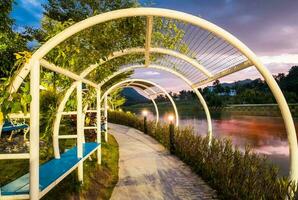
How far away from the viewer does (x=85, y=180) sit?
6559 mm

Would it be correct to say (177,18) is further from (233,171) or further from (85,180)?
(85,180)

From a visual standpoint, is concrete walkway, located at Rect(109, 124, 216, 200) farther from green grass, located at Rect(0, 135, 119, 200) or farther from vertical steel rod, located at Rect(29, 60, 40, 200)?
vertical steel rod, located at Rect(29, 60, 40, 200)

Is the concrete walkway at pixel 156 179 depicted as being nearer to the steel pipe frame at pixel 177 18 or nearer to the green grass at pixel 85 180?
the green grass at pixel 85 180

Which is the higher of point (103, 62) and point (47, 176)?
point (103, 62)

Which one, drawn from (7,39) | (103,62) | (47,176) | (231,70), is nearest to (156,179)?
(103,62)

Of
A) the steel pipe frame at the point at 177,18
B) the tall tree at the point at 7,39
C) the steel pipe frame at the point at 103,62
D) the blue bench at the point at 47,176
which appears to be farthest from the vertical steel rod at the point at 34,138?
the tall tree at the point at 7,39

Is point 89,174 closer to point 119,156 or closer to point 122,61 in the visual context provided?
point 119,156

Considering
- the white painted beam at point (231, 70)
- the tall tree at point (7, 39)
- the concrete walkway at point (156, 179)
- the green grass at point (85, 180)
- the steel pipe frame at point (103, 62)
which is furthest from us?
the tall tree at point (7, 39)

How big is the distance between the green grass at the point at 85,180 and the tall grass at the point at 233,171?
2204 millimetres

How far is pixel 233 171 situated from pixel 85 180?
9.69 ft

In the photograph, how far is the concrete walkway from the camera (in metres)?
6.57

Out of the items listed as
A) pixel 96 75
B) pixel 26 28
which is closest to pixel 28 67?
pixel 96 75

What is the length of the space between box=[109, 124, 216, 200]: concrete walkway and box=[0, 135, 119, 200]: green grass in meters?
0.23

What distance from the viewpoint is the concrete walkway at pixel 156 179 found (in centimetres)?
657
